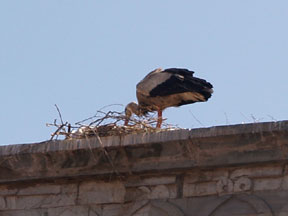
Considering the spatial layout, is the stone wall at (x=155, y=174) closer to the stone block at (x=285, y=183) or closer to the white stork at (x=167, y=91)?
the stone block at (x=285, y=183)

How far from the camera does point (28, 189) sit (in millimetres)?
10766

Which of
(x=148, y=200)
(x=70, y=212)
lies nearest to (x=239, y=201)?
(x=148, y=200)

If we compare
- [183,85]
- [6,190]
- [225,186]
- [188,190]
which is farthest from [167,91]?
[225,186]

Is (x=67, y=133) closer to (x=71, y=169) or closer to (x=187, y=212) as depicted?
(x=71, y=169)

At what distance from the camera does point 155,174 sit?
10.3 metres

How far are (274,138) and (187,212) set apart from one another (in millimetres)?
984

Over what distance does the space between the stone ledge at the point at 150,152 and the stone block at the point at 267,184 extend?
166 millimetres

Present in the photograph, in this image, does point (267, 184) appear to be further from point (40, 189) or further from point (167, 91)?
point (167, 91)

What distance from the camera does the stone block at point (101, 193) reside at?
10.4 metres

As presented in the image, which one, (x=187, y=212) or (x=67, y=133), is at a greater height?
(x=67, y=133)

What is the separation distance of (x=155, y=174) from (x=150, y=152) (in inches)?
8.2

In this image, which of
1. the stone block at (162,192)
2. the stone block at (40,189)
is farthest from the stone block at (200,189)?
the stone block at (40,189)

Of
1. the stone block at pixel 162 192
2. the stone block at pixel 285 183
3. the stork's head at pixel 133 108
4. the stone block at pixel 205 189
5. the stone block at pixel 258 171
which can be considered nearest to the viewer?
the stone block at pixel 285 183

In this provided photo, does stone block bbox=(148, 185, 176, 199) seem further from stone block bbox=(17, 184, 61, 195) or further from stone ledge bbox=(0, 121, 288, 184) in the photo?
stone block bbox=(17, 184, 61, 195)
